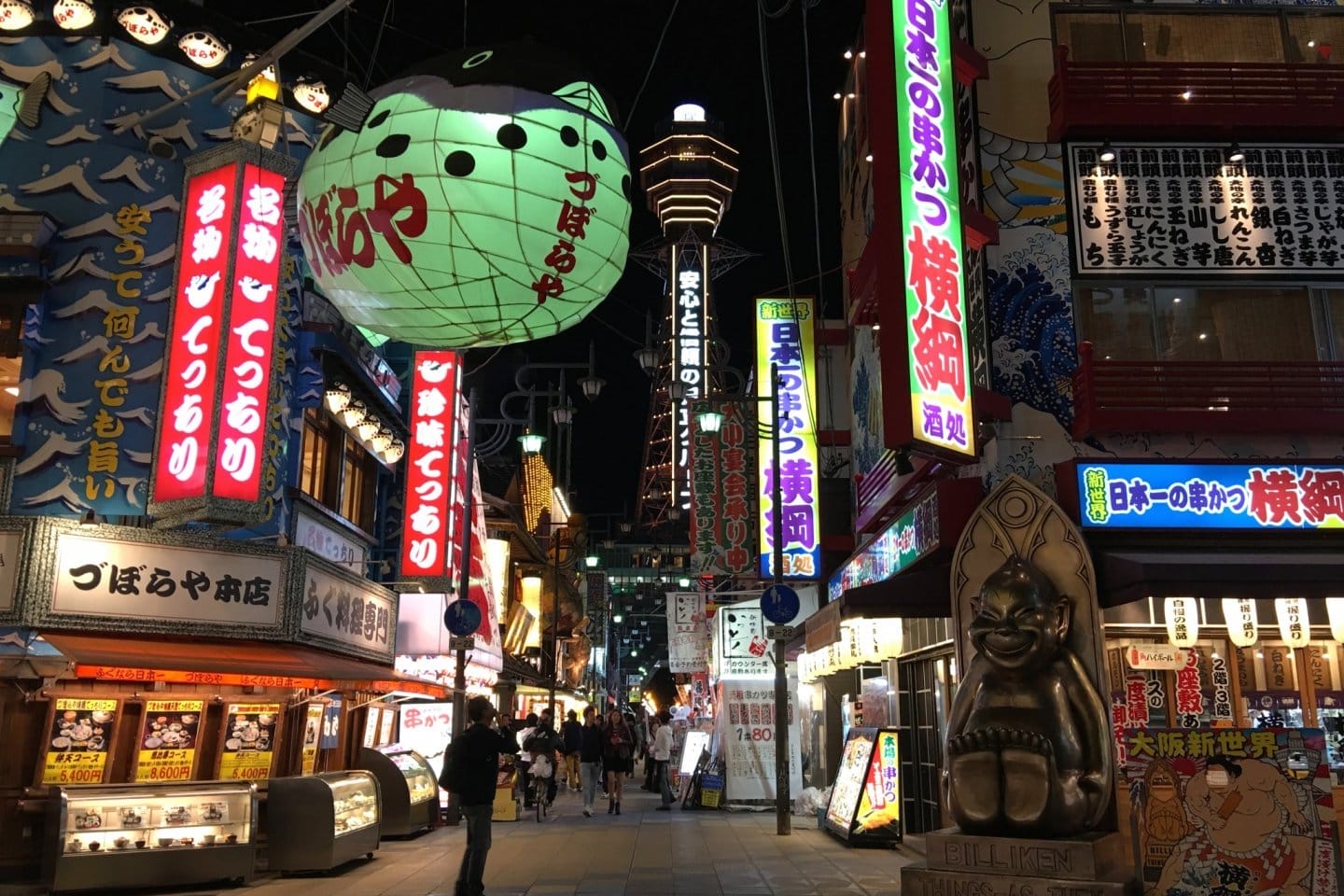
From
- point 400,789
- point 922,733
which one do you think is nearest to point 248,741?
point 400,789

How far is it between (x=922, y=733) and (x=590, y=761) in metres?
7.77

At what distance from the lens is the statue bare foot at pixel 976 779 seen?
8508 millimetres

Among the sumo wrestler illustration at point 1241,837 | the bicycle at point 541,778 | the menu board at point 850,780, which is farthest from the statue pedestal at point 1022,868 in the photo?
the bicycle at point 541,778

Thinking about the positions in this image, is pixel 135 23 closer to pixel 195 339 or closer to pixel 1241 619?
pixel 195 339

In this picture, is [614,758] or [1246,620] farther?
[614,758]

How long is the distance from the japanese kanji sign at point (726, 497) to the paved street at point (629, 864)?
4977 mm

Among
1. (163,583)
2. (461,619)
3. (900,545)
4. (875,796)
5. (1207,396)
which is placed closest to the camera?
(1207,396)

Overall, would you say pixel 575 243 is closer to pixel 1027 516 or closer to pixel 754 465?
pixel 1027 516

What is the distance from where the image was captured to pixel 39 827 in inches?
456

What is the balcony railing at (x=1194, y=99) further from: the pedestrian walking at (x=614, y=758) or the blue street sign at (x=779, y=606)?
the pedestrian walking at (x=614, y=758)

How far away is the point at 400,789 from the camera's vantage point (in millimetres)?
16750

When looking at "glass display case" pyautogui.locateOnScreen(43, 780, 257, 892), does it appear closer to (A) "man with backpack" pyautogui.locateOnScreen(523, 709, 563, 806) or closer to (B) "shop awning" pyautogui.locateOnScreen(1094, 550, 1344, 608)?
(A) "man with backpack" pyautogui.locateOnScreen(523, 709, 563, 806)

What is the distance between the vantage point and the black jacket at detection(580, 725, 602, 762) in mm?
21391

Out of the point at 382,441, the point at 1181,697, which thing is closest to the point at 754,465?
the point at 382,441
